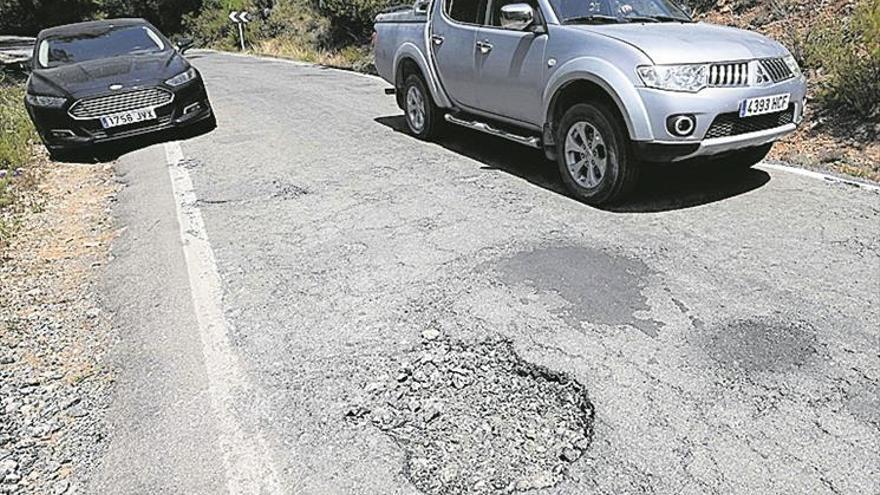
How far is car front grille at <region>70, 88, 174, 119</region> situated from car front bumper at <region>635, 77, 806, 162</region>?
5903 mm

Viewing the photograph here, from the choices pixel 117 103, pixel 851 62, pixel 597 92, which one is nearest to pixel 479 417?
pixel 597 92

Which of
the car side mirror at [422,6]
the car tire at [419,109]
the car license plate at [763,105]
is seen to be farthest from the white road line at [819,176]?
the car side mirror at [422,6]

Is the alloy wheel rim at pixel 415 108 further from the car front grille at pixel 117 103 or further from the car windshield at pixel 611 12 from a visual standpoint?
the car front grille at pixel 117 103

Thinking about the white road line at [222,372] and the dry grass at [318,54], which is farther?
the dry grass at [318,54]

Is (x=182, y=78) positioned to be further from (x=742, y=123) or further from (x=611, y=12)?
(x=742, y=123)

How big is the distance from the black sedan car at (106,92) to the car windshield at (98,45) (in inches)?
0.5

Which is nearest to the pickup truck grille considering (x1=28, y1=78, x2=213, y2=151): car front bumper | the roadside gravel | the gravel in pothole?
the gravel in pothole

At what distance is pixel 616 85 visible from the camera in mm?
5074

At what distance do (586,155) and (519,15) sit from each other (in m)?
1.31

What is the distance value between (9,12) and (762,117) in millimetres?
46844

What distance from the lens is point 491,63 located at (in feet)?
21.0

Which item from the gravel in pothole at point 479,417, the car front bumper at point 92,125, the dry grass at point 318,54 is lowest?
the dry grass at point 318,54

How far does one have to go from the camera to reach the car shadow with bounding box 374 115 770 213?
557cm

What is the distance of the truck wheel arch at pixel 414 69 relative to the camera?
753 cm
